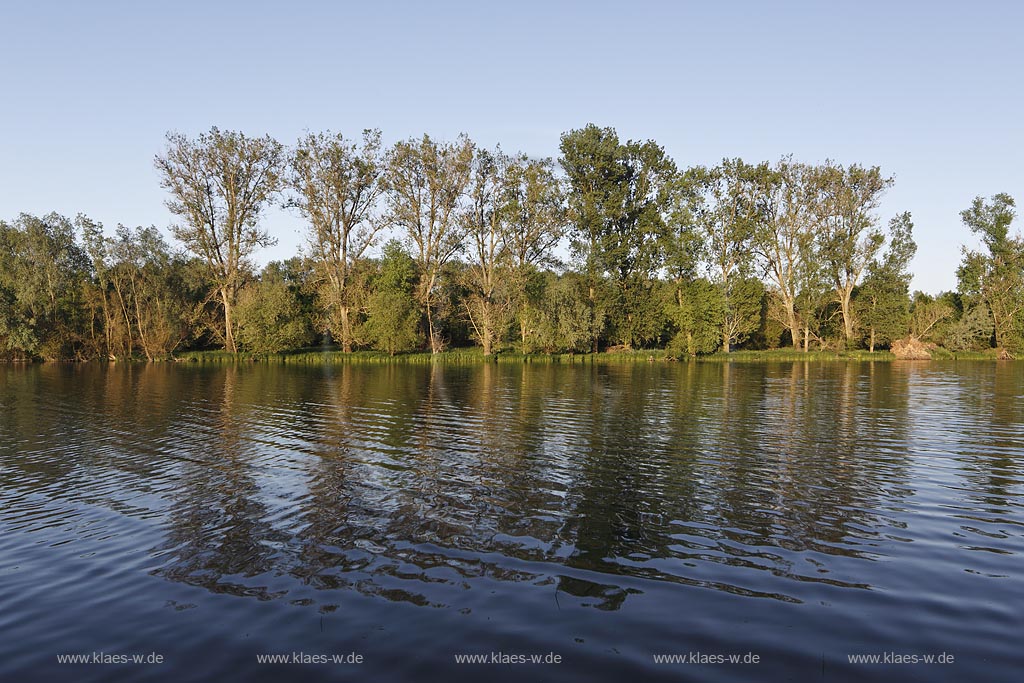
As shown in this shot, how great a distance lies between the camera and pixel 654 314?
86.4 meters

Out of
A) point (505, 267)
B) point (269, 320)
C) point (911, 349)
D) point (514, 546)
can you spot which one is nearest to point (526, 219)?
point (505, 267)

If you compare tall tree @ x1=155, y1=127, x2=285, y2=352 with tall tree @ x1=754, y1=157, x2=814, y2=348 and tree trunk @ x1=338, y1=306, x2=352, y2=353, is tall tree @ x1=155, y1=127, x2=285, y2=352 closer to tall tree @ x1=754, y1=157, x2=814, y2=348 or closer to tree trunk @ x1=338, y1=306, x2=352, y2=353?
tree trunk @ x1=338, y1=306, x2=352, y2=353

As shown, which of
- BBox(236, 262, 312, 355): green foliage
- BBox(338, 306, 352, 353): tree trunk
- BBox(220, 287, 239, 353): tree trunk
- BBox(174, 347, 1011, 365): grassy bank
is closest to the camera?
BBox(174, 347, 1011, 365): grassy bank

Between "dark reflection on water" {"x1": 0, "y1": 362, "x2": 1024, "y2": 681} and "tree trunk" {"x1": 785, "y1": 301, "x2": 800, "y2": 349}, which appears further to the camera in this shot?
"tree trunk" {"x1": 785, "y1": 301, "x2": 800, "y2": 349}

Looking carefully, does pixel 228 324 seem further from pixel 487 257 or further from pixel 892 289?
pixel 892 289

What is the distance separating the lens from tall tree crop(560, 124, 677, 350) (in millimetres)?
85125

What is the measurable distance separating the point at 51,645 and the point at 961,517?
15453 mm

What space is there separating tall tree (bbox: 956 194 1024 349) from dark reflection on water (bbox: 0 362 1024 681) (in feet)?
247

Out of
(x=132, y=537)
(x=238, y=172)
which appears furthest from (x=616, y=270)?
(x=132, y=537)

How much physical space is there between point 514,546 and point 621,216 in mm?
79645

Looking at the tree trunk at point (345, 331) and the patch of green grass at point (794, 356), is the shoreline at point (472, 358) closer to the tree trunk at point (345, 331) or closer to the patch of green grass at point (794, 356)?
the patch of green grass at point (794, 356)

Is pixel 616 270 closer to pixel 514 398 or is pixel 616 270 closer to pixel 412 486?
pixel 514 398

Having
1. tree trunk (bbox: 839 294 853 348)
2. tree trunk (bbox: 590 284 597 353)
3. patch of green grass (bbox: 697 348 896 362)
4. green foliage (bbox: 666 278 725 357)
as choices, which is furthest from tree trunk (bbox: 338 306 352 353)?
tree trunk (bbox: 839 294 853 348)

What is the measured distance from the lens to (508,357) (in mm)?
77938
